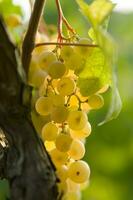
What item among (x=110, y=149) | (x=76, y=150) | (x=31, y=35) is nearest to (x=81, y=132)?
(x=76, y=150)

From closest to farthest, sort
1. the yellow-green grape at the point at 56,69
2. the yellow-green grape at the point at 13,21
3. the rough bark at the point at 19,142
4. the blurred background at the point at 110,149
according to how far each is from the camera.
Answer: the rough bark at the point at 19,142 → the yellow-green grape at the point at 56,69 → the yellow-green grape at the point at 13,21 → the blurred background at the point at 110,149

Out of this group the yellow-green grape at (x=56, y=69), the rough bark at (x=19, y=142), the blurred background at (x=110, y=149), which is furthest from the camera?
the blurred background at (x=110, y=149)

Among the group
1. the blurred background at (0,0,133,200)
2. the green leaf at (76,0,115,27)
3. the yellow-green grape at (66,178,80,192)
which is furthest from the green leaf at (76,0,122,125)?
the blurred background at (0,0,133,200)

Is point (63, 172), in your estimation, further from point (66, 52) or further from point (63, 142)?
point (66, 52)

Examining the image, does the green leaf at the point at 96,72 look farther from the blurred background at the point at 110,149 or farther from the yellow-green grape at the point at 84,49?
the blurred background at the point at 110,149

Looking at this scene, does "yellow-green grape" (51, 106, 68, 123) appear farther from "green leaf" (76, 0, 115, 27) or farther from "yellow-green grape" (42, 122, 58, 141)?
"green leaf" (76, 0, 115, 27)

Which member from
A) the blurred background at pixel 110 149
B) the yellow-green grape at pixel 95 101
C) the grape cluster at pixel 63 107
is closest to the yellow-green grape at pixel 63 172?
the grape cluster at pixel 63 107

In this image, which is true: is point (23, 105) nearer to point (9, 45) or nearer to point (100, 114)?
point (9, 45)

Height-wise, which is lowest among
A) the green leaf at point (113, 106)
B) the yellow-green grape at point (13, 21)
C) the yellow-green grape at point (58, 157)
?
the yellow-green grape at point (58, 157)
